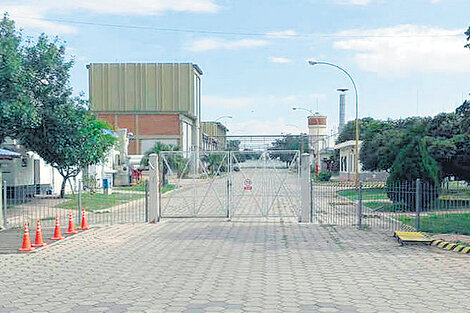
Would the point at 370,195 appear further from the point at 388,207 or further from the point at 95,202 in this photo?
the point at 95,202

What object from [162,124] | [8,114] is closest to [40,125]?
[8,114]

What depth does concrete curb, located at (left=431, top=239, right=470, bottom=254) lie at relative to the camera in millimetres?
13047

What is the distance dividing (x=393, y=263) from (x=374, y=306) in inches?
151

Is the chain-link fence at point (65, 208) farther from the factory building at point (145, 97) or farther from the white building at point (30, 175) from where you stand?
the factory building at point (145, 97)

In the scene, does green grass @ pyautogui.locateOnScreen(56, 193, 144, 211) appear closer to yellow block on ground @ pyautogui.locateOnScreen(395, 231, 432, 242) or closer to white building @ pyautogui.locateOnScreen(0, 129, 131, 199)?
white building @ pyautogui.locateOnScreen(0, 129, 131, 199)

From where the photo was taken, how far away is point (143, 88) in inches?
3036

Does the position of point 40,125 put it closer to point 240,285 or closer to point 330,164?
point 240,285

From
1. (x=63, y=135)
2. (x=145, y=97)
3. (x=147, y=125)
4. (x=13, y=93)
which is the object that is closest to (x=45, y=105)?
(x=63, y=135)

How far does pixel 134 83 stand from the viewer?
256 ft

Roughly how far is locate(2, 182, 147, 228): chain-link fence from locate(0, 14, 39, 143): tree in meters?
2.56

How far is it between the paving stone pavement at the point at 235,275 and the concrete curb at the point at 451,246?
18.0 inches

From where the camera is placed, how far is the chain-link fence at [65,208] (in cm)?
2024

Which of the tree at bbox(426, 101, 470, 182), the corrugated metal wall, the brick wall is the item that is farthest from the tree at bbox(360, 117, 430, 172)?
the corrugated metal wall

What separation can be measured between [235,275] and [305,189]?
30.4 ft
